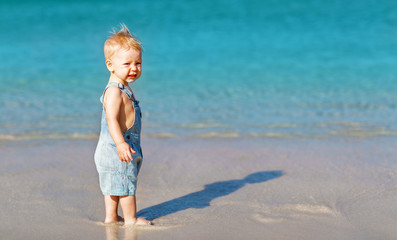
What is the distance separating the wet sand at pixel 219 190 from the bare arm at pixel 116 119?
430 millimetres

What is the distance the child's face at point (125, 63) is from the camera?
8.63 ft

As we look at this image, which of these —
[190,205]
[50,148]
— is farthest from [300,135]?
[50,148]

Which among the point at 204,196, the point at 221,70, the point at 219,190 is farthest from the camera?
the point at 221,70

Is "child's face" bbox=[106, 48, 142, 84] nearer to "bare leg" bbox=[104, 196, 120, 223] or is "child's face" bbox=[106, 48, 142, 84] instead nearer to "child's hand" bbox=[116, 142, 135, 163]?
A: "child's hand" bbox=[116, 142, 135, 163]

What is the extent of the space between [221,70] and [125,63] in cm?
607

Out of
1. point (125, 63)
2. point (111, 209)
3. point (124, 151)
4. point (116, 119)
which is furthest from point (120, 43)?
point (111, 209)

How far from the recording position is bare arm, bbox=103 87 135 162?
2.51 meters

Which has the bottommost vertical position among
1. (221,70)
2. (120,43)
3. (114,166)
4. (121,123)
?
(114,166)

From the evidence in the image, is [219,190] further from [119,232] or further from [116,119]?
[116,119]

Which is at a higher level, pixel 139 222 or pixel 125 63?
pixel 125 63

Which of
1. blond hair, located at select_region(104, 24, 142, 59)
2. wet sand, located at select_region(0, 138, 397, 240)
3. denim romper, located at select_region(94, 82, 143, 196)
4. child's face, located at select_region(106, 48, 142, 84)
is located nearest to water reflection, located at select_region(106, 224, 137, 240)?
wet sand, located at select_region(0, 138, 397, 240)

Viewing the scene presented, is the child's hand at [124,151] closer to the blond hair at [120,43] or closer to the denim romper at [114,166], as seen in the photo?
the denim romper at [114,166]

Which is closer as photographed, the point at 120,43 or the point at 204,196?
the point at 120,43

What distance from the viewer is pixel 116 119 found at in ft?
8.45
